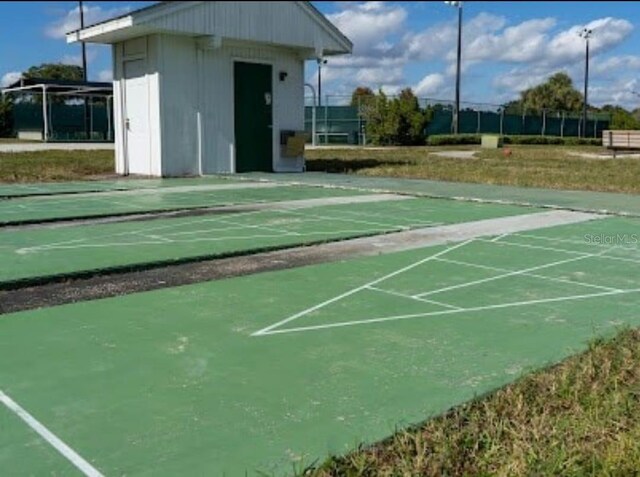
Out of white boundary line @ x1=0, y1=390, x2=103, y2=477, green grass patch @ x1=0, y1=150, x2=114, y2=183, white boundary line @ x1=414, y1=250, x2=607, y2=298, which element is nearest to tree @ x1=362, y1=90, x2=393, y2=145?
green grass patch @ x1=0, y1=150, x2=114, y2=183

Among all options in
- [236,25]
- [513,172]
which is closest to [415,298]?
[236,25]

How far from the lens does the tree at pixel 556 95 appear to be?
75.6 meters

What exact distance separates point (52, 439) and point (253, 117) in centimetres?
1403

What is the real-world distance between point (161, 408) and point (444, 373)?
1.33 m

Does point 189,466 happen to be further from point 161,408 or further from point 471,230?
point 471,230

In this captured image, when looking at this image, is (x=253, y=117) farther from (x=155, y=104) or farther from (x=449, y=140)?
(x=449, y=140)

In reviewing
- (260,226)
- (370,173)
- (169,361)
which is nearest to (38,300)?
(169,361)

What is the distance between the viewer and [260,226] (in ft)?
26.6

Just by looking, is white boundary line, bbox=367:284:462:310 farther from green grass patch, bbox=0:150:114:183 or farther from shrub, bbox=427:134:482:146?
shrub, bbox=427:134:482:146

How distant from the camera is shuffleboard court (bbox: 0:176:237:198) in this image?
11.4 metres

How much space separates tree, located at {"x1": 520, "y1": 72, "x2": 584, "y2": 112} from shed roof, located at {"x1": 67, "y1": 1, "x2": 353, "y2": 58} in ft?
206

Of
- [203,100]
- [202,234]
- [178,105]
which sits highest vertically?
[203,100]

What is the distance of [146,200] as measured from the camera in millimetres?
10594

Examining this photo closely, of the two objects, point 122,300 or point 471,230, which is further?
point 471,230
